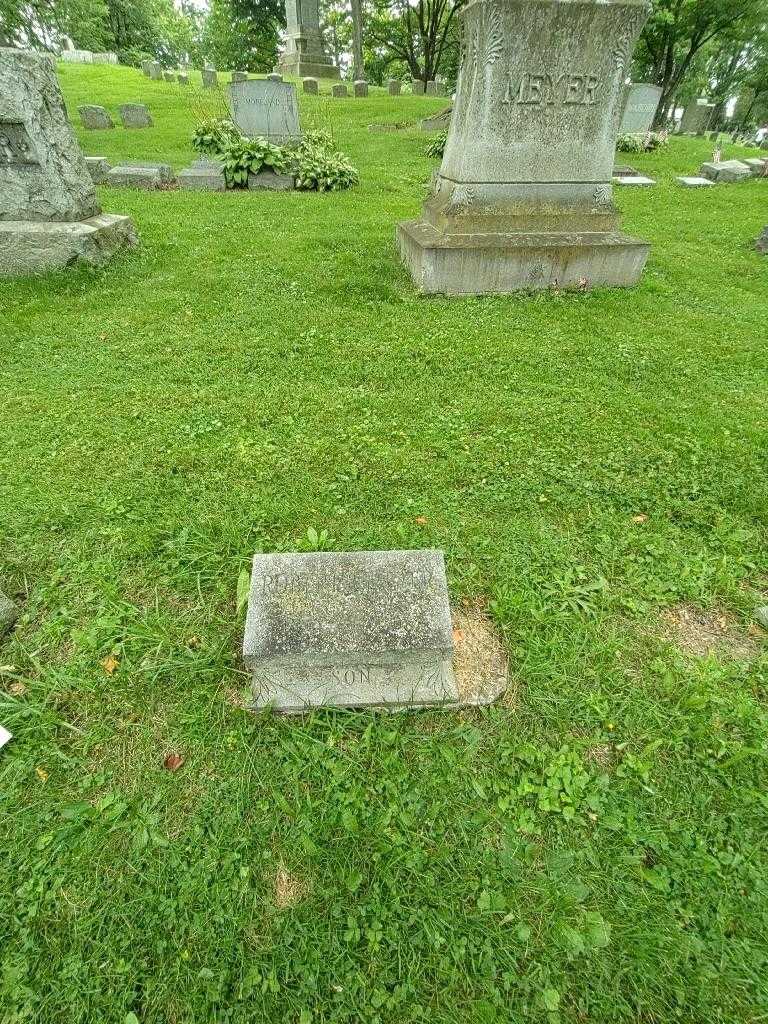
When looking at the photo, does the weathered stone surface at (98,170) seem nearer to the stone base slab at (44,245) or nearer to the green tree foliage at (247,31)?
the stone base slab at (44,245)

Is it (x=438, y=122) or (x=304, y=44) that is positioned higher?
(x=304, y=44)

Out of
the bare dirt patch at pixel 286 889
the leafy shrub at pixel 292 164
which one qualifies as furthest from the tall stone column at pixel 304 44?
the bare dirt patch at pixel 286 889

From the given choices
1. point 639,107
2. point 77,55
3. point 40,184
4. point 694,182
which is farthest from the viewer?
point 77,55

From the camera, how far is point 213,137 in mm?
11688

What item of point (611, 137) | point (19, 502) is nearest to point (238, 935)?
point (19, 502)

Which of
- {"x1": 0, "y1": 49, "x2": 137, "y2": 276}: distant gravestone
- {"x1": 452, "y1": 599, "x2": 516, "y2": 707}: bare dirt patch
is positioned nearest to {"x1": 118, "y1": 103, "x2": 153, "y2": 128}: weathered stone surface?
{"x1": 0, "y1": 49, "x2": 137, "y2": 276}: distant gravestone

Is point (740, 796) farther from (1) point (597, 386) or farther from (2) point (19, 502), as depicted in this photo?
(2) point (19, 502)

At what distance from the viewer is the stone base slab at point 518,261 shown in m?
5.43

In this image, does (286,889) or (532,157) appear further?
(532,157)

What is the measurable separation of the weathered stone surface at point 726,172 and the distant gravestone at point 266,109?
33.2ft

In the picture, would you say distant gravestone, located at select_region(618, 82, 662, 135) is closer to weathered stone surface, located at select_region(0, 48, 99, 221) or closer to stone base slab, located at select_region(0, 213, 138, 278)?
weathered stone surface, located at select_region(0, 48, 99, 221)

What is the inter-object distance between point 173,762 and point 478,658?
1.33 meters

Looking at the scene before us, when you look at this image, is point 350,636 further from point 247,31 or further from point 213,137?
point 247,31

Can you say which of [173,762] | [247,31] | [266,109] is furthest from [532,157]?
[247,31]
